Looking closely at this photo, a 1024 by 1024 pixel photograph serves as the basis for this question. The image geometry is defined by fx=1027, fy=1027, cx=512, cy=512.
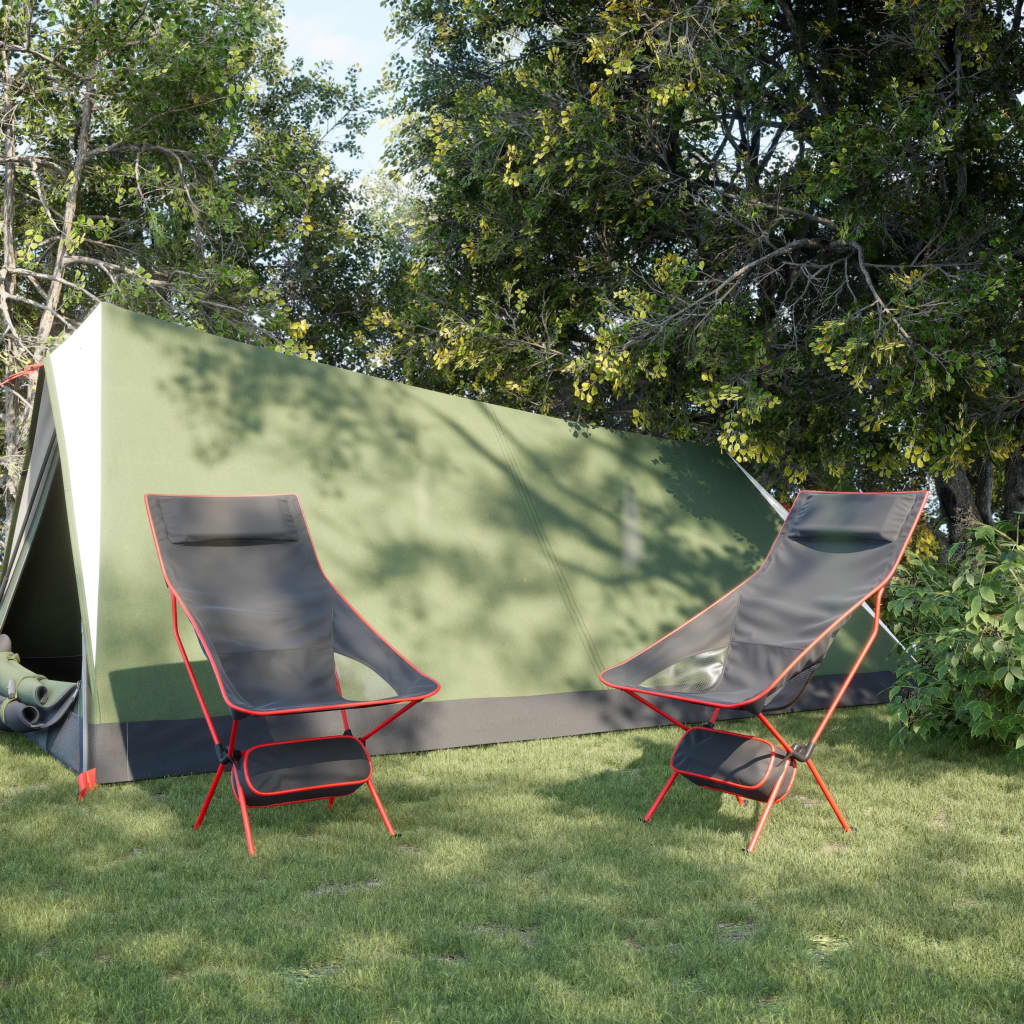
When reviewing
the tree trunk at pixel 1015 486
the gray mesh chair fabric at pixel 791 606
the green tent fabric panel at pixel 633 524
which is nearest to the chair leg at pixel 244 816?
the gray mesh chair fabric at pixel 791 606

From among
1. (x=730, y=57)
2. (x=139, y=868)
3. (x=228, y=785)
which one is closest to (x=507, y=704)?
(x=228, y=785)

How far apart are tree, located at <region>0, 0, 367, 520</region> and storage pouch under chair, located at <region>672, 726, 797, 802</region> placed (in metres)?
6.46

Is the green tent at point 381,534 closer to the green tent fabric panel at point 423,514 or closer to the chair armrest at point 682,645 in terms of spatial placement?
the green tent fabric panel at point 423,514

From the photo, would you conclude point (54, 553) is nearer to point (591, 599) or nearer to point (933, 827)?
point (591, 599)

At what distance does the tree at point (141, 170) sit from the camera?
356 inches

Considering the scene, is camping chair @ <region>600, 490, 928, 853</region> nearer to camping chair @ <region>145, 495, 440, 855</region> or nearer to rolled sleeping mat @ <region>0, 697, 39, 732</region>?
camping chair @ <region>145, 495, 440, 855</region>

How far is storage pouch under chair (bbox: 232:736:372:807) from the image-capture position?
10.5 ft

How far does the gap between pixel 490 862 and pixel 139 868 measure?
1.01 metres

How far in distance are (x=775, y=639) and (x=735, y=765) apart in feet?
2.15

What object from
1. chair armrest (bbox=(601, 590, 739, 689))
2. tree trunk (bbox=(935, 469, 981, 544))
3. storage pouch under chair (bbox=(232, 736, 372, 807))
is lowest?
storage pouch under chair (bbox=(232, 736, 372, 807))

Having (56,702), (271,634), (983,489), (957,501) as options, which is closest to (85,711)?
(56,702)

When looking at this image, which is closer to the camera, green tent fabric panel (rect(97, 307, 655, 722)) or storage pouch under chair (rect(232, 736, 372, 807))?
storage pouch under chair (rect(232, 736, 372, 807))

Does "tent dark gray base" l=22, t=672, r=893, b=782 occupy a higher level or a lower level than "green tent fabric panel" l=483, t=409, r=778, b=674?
lower

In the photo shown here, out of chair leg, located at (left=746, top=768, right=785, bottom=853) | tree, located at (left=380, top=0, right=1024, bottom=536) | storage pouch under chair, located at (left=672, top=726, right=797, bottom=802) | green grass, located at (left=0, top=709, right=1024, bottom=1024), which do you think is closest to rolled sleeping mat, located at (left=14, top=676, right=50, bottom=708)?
green grass, located at (left=0, top=709, right=1024, bottom=1024)
